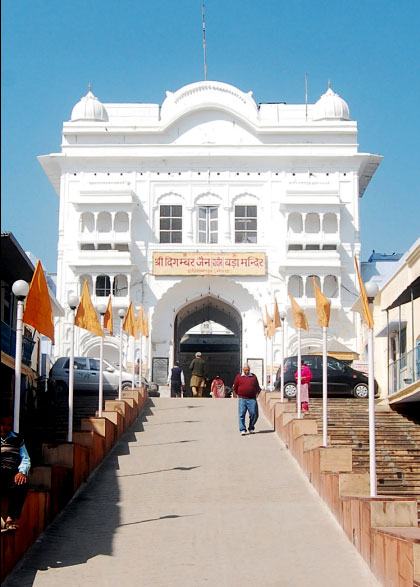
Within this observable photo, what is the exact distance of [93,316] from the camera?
1925cm

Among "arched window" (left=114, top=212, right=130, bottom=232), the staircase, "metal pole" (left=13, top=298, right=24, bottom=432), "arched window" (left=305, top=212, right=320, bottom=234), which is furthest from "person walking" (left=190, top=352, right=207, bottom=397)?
"metal pole" (left=13, top=298, right=24, bottom=432)

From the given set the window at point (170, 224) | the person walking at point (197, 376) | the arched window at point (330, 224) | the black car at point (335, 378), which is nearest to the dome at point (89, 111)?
the window at point (170, 224)

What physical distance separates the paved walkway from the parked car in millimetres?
10180

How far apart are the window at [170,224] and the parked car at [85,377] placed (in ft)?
40.1

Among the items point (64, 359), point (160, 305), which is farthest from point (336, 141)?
point (64, 359)

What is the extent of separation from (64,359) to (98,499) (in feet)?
53.4

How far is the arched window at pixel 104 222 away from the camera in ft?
135

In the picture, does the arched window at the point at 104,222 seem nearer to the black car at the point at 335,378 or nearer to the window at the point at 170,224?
the window at the point at 170,224

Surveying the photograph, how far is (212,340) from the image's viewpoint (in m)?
52.8

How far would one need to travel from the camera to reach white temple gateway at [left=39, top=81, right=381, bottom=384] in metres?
40.0

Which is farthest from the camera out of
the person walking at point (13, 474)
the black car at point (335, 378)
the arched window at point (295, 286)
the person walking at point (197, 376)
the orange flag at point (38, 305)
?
the arched window at point (295, 286)

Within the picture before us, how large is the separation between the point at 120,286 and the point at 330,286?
932 centimetres

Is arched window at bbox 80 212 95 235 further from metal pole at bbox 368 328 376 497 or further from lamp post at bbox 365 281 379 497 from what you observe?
metal pole at bbox 368 328 376 497

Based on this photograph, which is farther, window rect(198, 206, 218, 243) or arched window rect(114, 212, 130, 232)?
window rect(198, 206, 218, 243)
